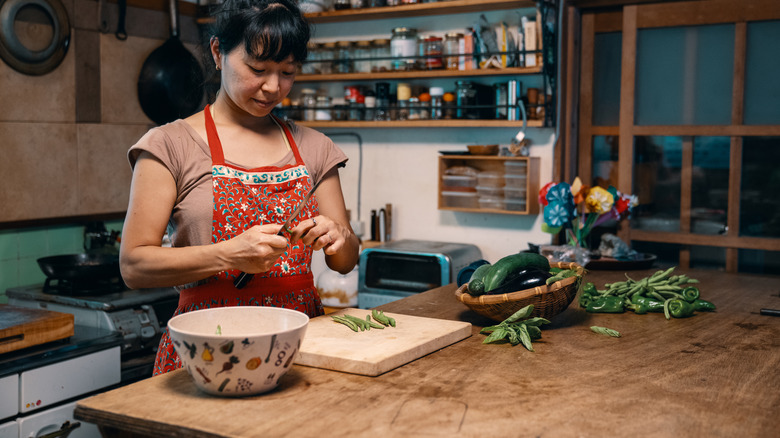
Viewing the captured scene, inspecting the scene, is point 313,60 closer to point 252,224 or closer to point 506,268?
point 252,224

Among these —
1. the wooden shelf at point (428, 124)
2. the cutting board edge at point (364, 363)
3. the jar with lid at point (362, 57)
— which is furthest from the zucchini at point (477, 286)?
the jar with lid at point (362, 57)

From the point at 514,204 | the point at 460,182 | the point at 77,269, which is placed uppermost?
the point at 460,182

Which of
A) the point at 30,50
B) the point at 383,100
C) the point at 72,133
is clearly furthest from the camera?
the point at 383,100

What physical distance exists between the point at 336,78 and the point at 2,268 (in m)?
1.90

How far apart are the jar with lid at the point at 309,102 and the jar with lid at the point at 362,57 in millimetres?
304

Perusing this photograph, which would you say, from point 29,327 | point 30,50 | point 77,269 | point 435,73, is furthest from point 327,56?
point 29,327

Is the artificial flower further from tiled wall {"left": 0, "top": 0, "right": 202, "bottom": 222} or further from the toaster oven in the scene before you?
tiled wall {"left": 0, "top": 0, "right": 202, "bottom": 222}

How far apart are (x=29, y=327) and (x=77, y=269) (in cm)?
54

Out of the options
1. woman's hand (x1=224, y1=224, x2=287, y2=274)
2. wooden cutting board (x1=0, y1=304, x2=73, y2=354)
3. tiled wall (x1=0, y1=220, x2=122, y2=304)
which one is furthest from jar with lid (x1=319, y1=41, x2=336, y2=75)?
woman's hand (x1=224, y1=224, x2=287, y2=274)

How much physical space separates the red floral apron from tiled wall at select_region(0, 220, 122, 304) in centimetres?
199

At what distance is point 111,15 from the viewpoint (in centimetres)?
376

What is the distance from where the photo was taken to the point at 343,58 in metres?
4.08

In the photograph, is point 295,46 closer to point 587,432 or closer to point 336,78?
point 587,432

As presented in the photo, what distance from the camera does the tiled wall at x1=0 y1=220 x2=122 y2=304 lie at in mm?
3355
